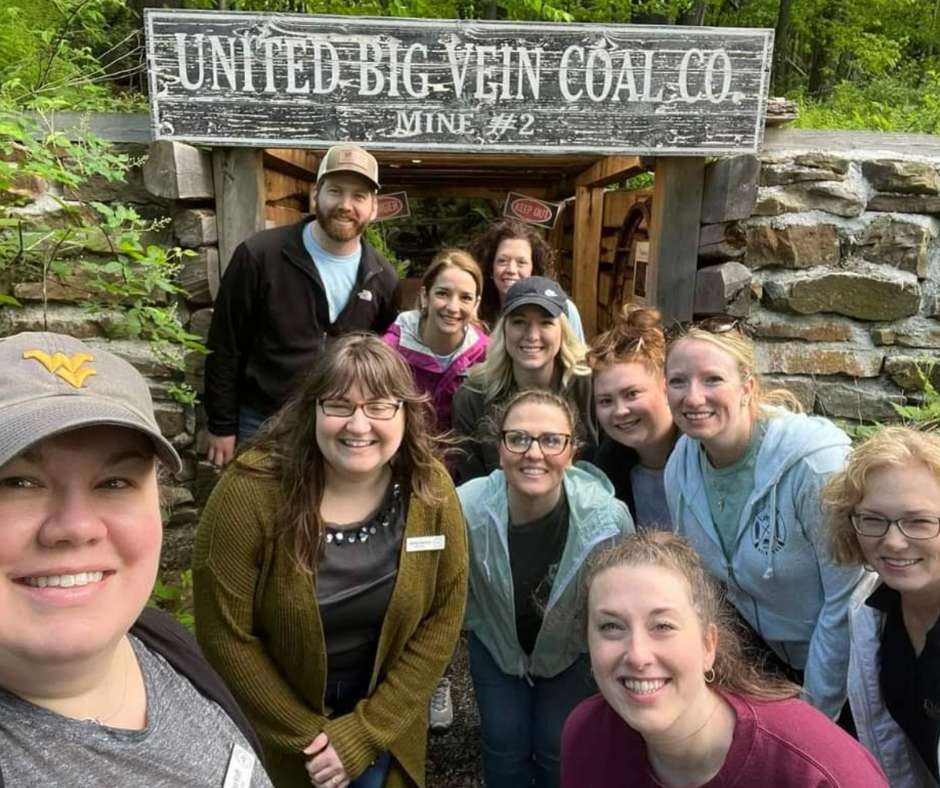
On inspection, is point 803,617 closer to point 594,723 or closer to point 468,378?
point 594,723

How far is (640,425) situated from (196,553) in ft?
4.79

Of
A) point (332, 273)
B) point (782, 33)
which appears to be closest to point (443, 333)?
point (332, 273)

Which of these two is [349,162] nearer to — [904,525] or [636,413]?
[636,413]

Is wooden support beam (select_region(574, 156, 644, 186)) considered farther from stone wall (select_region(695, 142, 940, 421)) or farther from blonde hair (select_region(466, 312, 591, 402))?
blonde hair (select_region(466, 312, 591, 402))

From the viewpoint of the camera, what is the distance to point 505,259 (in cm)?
391

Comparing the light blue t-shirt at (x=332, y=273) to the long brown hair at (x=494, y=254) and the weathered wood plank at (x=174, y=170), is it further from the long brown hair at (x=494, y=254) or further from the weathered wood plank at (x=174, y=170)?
the long brown hair at (x=494, y=254)

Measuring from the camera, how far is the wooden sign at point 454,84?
336 cm

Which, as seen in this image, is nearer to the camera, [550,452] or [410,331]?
[550,452]

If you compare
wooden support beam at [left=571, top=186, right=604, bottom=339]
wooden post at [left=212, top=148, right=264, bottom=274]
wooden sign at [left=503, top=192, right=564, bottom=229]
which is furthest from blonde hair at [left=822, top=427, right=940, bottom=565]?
wooden sign at [left=503, top=192, right=564, bottom=229]

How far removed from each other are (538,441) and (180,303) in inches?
88.1

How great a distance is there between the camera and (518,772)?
2514 millimetres

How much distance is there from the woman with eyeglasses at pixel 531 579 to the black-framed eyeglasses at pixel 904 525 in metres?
0.74

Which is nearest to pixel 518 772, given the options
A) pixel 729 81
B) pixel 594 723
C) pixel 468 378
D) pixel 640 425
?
pixel 594 723

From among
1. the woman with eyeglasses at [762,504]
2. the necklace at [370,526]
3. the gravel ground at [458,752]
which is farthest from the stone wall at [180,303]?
the woman with eyeglasses at [762,504]
